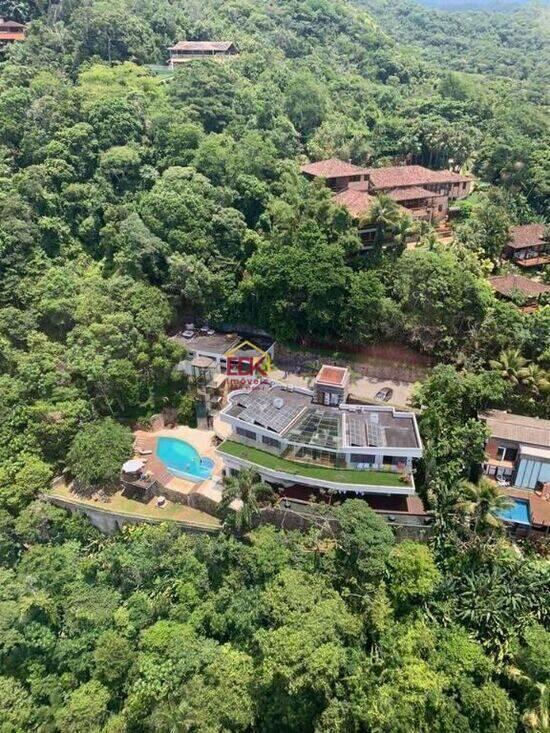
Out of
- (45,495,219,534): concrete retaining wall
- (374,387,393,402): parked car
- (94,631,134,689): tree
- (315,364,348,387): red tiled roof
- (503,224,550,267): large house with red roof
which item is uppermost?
(503,224,550,267): large house with red roof

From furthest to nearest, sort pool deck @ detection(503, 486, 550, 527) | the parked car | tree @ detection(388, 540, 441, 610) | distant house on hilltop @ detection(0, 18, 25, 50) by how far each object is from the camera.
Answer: distant house on hilltop @ detection(0, 18, 25, 50), the parked car, pool deck @ detection(503, 486, 550, 527), tree @ detection(388, 540, 441, 610)

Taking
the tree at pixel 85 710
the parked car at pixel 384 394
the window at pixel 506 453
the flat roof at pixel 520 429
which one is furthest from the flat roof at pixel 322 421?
the tree at pixel 85 710

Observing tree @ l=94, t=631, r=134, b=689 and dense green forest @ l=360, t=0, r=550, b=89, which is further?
dense green forest @ l=360, t=0, r=550, b=89

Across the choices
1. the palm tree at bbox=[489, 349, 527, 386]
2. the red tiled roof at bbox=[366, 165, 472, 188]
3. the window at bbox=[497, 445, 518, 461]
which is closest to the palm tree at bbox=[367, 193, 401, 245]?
the red tiled roof at bbox=[366, 165, 472, 188]

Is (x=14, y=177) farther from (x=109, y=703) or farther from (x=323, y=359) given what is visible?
(x=109, y=703)

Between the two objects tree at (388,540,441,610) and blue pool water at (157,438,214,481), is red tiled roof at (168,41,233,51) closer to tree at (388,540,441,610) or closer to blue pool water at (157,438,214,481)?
blue pool water at (157,438,214,481)

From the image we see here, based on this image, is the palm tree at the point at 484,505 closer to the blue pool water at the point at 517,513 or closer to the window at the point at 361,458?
the blue pool water at the point at 517,513

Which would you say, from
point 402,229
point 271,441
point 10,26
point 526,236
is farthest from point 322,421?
point 10,26

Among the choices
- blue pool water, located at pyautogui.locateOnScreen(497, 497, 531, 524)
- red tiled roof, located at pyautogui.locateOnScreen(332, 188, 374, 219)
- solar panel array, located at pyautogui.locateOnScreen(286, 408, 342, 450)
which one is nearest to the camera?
blue pool water, located at pyautogui.locateOnScreen(497, 497, 531, 524)
